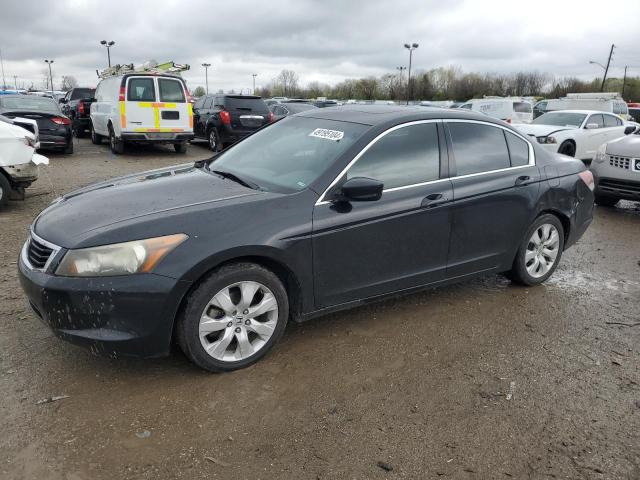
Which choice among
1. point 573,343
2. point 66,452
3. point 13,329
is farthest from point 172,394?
point 573,343

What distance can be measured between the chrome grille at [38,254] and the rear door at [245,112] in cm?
1154

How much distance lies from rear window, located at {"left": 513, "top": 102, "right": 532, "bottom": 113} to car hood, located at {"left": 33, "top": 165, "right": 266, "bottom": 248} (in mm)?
17608

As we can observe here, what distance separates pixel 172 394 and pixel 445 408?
1.57 meters

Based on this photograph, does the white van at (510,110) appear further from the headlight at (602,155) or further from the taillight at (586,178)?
the taillight at (586,178)

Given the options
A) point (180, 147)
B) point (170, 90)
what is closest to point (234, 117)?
point (180, 147)

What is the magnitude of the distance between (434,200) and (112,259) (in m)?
2.23

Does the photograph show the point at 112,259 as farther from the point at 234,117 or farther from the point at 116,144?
the point at 234,117

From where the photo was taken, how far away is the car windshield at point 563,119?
13.1 metres

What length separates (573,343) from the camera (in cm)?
379

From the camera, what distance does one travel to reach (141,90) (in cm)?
1264

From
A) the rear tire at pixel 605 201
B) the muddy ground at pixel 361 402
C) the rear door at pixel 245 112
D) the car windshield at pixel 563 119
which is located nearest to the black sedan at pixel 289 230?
the muddy ground at pixel 361 402

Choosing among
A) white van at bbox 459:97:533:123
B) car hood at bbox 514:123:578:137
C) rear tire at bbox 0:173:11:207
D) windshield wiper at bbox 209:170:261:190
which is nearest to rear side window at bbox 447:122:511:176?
windshield wiper at bbox 209:170:261:190

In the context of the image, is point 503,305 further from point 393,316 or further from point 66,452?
point 66,452

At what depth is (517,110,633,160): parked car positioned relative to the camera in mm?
12352
